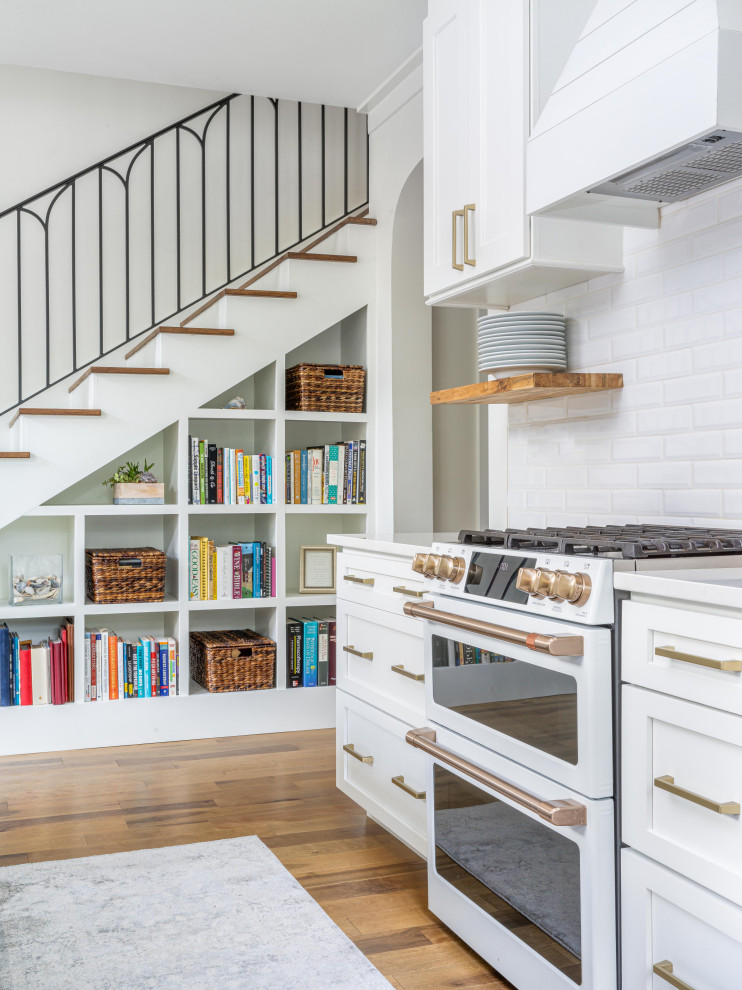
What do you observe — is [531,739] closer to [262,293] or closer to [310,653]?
[310,653]

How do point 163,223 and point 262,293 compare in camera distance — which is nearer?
point 262,293

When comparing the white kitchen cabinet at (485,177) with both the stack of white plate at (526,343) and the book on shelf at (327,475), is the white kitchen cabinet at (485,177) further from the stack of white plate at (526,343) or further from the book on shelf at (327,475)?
the book on shelf at (327,475)

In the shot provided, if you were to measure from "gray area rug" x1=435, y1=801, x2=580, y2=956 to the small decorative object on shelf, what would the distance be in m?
2.44

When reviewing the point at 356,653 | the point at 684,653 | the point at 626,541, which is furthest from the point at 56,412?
the point at 684,653

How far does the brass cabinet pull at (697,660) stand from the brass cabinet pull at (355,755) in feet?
4.92

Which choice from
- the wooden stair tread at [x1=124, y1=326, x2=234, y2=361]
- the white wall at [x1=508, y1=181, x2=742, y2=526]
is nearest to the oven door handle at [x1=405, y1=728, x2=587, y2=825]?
the white wall at [x1=508, y1=181, x2=742, y2=526]

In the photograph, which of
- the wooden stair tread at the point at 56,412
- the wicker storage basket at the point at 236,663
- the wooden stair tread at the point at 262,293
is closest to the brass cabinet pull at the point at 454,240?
the wooden stair tread at the point at 262,293

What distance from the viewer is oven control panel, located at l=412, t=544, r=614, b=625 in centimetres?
170

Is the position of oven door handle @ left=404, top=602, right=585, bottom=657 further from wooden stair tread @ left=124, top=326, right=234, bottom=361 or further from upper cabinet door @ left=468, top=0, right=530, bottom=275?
wooden stair tread @ left=124, top=326, right=234, bottom=361

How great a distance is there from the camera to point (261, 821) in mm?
3107

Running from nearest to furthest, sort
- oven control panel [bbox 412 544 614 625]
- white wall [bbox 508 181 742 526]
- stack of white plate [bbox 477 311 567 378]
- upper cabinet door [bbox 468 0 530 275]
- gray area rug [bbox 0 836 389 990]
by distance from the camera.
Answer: oven control panel [bbox 412 544 614 625] → gray area rug [bbox 0 836 389 990] → white wall [bbox 508 181 742 526] → upper cabinet door [bbox 468 0 530 275] → stack of white plate [bbox 477 311 567 378]

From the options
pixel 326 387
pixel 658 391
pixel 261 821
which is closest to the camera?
pixel 658 391

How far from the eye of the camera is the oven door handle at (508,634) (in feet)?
5.58

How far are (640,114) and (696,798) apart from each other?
4.42 feet
